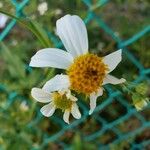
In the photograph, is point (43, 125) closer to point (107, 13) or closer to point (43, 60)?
point (107, 13)

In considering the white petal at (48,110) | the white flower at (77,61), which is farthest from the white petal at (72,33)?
the white petal at (48,110)

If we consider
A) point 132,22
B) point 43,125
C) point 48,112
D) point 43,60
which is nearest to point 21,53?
point 43,125

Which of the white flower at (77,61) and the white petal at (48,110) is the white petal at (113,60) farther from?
the white petal at (48,110)

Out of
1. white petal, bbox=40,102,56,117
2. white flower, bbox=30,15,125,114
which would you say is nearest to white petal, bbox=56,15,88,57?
white flower, bbox=30,15,125,114

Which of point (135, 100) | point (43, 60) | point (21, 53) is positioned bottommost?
point (21, 53)

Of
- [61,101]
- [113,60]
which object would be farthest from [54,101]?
[113,60]

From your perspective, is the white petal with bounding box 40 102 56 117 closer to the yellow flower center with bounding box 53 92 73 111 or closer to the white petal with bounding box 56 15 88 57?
the yellow flower center with bounding box 53 92 73 111

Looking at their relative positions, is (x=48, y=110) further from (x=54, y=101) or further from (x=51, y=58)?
(x=51, y=58)
